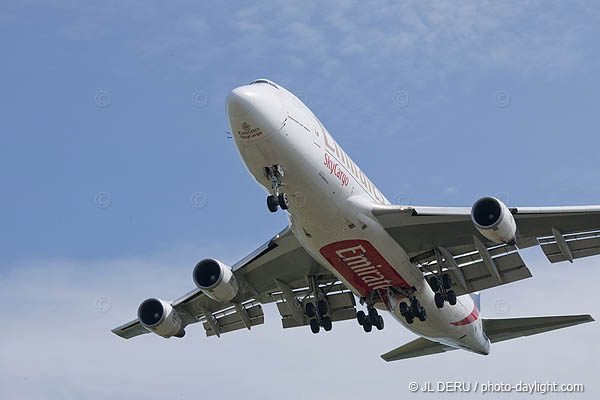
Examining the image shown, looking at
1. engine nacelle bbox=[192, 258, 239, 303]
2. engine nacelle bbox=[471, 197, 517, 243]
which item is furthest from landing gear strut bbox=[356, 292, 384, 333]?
engine nacelle bbox=[471, 197, 517, 243]

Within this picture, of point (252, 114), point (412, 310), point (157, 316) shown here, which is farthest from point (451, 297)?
point (157, 316)

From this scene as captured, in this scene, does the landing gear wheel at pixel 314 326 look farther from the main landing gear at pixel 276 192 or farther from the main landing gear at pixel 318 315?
the main landing gear at pixel 276 192

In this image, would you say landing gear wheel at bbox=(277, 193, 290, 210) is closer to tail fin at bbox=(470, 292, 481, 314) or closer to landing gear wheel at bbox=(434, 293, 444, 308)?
landing gear wheel at bbox=(434, 293, 444, 308)

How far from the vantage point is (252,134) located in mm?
20734

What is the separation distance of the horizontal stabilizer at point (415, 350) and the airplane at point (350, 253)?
1.6 inches

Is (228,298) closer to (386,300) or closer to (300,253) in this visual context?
(300,253)

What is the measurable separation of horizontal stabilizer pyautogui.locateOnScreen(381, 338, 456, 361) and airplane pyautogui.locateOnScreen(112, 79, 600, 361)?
4 cm

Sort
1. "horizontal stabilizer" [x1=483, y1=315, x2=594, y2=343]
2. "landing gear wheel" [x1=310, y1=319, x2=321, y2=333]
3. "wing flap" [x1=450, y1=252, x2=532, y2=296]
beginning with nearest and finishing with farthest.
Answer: "wing flap" [x1=450, y1=252, x2=532, y2=296] < "landing gear wheel" [x1=310, y1=319, x2=321, y2=333] < "horizontal stabilizer" [x1=483, y1=315, x2=594, y2=343]

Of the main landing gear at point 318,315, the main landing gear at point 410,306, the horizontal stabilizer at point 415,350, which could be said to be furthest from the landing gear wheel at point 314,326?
the horizontal stabilizer at point 415,350

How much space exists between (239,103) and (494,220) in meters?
7.64

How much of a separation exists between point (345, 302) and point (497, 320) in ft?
21.9

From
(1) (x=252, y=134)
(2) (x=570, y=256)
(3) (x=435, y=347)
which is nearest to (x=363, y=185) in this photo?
(1) (x=252, y=134)

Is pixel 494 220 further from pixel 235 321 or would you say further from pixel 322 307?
pixel 235 321

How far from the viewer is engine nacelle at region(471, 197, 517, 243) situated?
22328 mm
